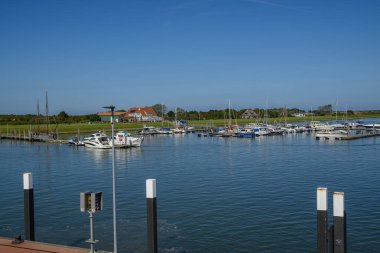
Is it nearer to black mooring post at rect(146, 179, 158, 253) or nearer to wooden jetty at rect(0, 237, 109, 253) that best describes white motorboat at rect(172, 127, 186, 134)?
wooden jetty at rect(0, 237, 109, 253)

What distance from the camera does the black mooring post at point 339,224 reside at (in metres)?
12.8

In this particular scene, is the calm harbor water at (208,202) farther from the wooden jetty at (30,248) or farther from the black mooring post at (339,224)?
the black mooring post at (339,224)

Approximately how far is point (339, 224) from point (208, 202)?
1741 cm

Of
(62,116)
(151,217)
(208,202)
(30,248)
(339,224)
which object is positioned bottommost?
(208,202)

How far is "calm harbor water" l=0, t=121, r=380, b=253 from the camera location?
850 inches

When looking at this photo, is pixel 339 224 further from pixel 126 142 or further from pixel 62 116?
pixel 62 116

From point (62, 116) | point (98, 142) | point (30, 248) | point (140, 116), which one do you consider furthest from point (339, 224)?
point (140, 116)

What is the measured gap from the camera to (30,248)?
14586 millimetres

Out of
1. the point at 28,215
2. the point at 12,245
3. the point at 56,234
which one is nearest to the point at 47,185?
the point at 56,234

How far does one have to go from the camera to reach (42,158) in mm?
64688

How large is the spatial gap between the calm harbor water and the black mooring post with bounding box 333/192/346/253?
7.18m

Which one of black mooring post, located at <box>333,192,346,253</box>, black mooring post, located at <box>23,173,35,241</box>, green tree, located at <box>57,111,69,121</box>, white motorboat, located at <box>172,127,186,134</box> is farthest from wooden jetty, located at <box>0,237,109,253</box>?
green tree, located at <box>57,111,69,121</box>

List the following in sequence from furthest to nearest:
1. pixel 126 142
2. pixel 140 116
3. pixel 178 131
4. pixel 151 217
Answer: pixel 140 116 < pixel 178 131 < pixel 126 142 < pixel 151 217

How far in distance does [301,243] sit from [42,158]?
51496 millimetres
